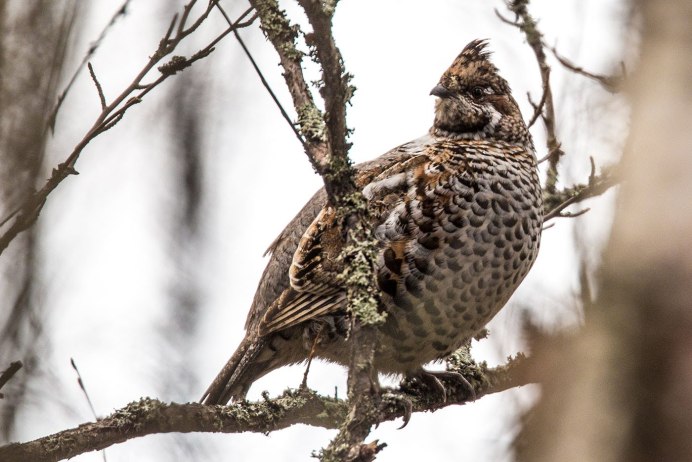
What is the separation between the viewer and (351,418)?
3.67 metres

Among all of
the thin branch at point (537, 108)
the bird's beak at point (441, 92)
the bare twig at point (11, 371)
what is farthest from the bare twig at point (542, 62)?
the bare twig at point (11, 371)

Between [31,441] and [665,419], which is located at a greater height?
[31,441]

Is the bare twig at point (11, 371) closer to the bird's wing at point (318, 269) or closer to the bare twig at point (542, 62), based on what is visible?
the bird's wing at point (318, 269)

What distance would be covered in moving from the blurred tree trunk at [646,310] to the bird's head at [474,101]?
4119 mm

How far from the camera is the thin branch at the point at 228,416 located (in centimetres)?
414

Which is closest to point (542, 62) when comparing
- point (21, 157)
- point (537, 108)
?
point (537, 108)

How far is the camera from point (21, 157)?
3.30 metres

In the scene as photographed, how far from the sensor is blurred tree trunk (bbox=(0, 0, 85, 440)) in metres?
3.21

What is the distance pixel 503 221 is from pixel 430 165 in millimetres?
619

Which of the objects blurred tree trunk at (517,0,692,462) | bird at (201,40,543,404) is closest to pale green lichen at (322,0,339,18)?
bird at (201,40,543,404)

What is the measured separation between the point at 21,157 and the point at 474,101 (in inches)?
151

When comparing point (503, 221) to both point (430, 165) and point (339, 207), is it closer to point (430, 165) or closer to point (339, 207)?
point (430, 165)

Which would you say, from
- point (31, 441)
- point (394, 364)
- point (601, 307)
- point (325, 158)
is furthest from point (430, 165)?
point (601, 307)

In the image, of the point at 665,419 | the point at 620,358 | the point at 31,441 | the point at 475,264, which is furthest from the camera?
the point at 475,264
